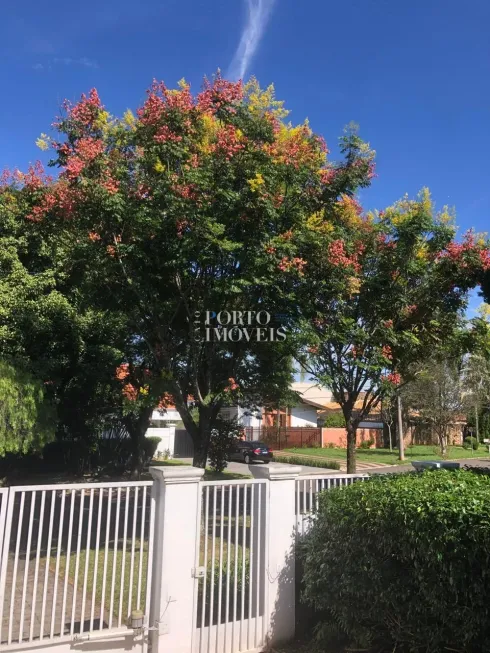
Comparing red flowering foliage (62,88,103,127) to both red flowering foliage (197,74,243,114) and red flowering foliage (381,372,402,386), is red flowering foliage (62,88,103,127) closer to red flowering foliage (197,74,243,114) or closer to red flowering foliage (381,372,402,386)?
red flowering foliage (197,74,243,114)

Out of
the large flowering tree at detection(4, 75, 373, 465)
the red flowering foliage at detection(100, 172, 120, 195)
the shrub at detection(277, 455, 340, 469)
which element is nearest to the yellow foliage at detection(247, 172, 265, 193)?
the large flowering tree at detection(4, 75, 373, 465)

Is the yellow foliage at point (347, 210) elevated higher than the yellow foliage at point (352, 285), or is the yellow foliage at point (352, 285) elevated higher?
the yellow foliage at point (347, 210)

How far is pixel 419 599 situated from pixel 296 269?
531cm

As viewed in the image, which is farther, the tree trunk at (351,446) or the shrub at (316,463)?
the shrub at (316,463)

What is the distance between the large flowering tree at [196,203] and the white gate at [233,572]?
3.72 meters

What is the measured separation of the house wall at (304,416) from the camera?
4116cm

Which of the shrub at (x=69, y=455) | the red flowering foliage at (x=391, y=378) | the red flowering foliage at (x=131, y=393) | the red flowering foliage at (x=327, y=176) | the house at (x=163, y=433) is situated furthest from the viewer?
the house at (x=163, y=433)

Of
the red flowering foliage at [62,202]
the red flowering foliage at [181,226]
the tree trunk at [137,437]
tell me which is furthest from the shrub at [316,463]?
the red flowering foliage at [181,226]

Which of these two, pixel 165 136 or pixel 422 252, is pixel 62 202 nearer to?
pixel 165 136

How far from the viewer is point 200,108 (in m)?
8.38

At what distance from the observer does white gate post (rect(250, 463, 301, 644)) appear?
4906mm

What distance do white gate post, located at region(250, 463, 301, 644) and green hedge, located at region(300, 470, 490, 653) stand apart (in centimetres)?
29

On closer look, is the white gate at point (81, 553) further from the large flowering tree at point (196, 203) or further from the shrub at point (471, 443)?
the shrub at point (471, 443)

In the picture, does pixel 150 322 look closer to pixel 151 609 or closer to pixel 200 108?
pixel 200 108
